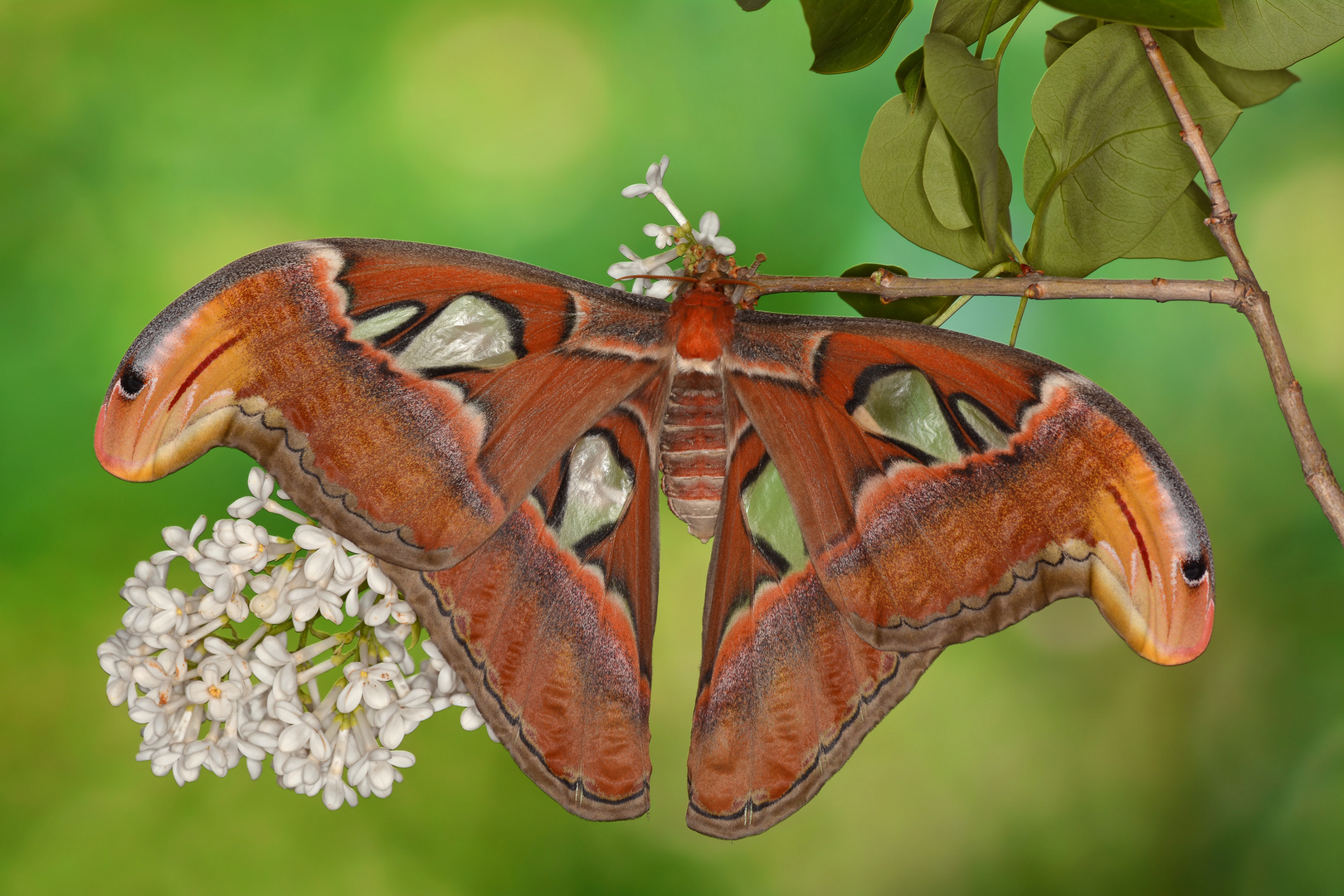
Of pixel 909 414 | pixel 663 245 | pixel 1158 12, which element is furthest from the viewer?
pixel 663 245

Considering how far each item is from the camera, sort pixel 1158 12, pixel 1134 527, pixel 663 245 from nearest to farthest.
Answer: pixel 1158 12 < pixel 1134 527 < pixel 663 245

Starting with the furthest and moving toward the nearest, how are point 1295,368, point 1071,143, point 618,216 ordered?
point 618,216, point 1295,368, point 1071,143

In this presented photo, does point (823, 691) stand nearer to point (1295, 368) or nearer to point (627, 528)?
point (627, 528)

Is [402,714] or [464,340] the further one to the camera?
[402,714]

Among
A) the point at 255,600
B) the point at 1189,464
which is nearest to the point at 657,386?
the point at 255,600

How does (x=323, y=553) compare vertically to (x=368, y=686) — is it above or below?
above

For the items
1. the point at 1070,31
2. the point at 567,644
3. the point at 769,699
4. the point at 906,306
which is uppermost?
the point at 1070,31

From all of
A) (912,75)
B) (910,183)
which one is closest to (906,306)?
(910,183)

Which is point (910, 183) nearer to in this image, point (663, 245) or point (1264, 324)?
point (663, 245)
